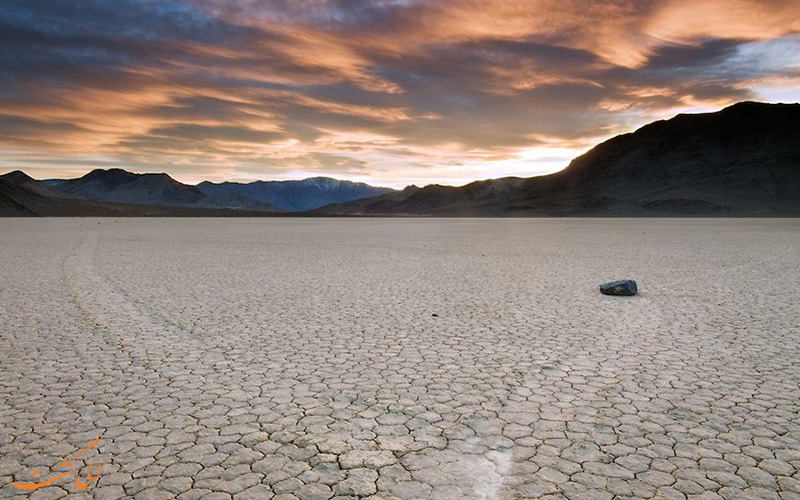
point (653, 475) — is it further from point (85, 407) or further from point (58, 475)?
point (85, 407)

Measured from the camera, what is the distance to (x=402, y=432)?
175 inches

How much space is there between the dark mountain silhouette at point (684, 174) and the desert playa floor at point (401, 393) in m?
116

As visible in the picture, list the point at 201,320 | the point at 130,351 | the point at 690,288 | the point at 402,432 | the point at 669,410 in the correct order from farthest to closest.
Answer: the point at 690,288 → the point at 201,320 → the point at 130,351 → the point at 669,410 → the point at 402,432

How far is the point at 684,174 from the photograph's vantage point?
13350cm

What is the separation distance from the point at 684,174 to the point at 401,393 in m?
147

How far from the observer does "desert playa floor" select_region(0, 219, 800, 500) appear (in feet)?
12.2

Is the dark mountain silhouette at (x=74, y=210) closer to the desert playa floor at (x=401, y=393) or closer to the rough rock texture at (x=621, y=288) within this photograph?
the desert playa floor at (x=401, y=393)

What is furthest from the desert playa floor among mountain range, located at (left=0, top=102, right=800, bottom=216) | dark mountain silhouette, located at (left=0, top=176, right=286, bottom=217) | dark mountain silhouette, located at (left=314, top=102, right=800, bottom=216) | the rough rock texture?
dark mountain silhouette, located at (left=314, top=102, right=800, bottom=216)

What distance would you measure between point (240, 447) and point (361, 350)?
9.73 ft

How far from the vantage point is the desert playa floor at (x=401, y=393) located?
147 inches

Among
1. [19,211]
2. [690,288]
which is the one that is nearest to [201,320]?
[690,288]

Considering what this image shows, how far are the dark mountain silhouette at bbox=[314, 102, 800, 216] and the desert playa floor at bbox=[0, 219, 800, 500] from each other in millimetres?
115912

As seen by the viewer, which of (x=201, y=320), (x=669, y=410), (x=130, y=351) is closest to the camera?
(x=669, y=410)

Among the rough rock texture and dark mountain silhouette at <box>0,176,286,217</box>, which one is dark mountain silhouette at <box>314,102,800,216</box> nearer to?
dark mountain silhouette at <box>0,176,286,217</box>
